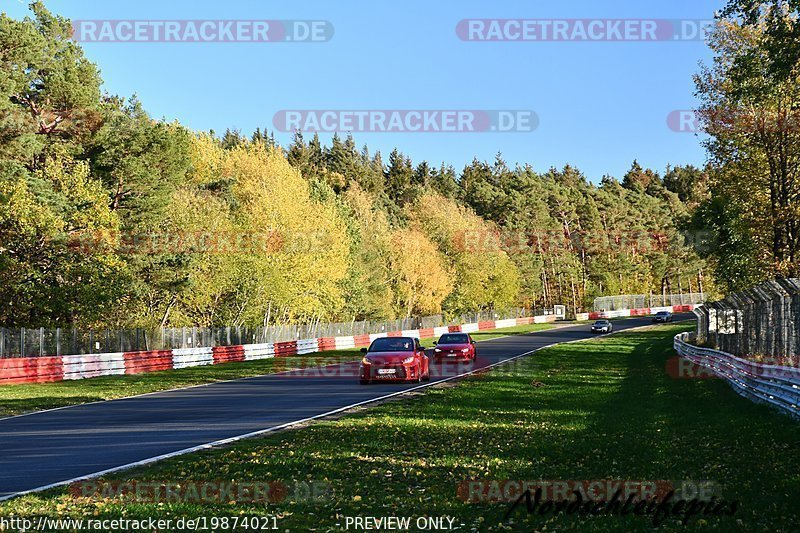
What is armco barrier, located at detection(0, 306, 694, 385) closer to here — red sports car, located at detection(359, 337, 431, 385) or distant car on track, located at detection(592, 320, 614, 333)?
red sports car, located at detection(359, 337, 431, 385)

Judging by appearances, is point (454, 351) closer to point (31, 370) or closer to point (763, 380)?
point (31, 370)

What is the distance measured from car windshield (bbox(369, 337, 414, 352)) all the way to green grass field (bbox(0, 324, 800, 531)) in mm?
4769

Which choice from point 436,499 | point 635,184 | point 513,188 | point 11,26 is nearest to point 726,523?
point 436,499

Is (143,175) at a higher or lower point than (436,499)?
higher

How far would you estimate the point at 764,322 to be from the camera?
21.5 meters

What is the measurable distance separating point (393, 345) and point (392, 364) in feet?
4.91

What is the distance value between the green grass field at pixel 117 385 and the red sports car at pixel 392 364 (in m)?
6.34

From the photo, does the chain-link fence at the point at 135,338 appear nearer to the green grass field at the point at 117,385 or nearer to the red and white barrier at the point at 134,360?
the red and white barrier at the point at 134,360

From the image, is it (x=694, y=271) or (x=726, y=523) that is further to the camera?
(x=694, y=271)

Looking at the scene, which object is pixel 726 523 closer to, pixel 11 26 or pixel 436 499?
pixel 436 499

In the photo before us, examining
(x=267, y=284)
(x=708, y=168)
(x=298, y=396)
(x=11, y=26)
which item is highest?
(x=11, y=26)

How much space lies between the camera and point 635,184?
631 ft

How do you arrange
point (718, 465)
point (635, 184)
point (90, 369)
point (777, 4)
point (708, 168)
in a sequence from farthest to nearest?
1. point (635, 184)
2. point (708, 168)
3. point (90, 369)
4. point (777, 4)
5. point (718, 465)

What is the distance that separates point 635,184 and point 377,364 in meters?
176
